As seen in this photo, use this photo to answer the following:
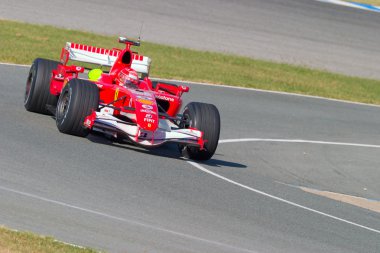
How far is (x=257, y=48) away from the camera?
25.9 metres

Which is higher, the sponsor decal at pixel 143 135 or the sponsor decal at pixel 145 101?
the sponsor decal at pixel 145 101

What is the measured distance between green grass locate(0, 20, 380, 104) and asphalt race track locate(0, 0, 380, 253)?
4.23 meters

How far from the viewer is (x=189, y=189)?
10.6m

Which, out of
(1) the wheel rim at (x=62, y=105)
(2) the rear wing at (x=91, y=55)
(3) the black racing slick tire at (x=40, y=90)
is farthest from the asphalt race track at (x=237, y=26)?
(1) the wheel rim at (x=62, y=105)

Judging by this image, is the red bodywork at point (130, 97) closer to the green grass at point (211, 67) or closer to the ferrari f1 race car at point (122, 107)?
the ferrari f1 race car at point (122, 107)

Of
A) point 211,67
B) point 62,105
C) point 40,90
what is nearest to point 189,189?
point 62,105

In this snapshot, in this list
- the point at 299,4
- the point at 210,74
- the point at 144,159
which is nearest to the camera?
the point at 144,159

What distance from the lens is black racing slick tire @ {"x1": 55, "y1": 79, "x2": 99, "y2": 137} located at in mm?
11938

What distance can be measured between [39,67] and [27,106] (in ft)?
2.01

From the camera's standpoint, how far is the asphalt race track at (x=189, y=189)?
8.44 metres

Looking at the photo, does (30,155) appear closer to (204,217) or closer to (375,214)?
(204,217)

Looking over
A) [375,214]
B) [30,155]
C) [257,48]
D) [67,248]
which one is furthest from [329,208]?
[257,48]

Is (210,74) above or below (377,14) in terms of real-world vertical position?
below

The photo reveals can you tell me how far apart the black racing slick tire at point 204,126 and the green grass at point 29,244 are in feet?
17.1
